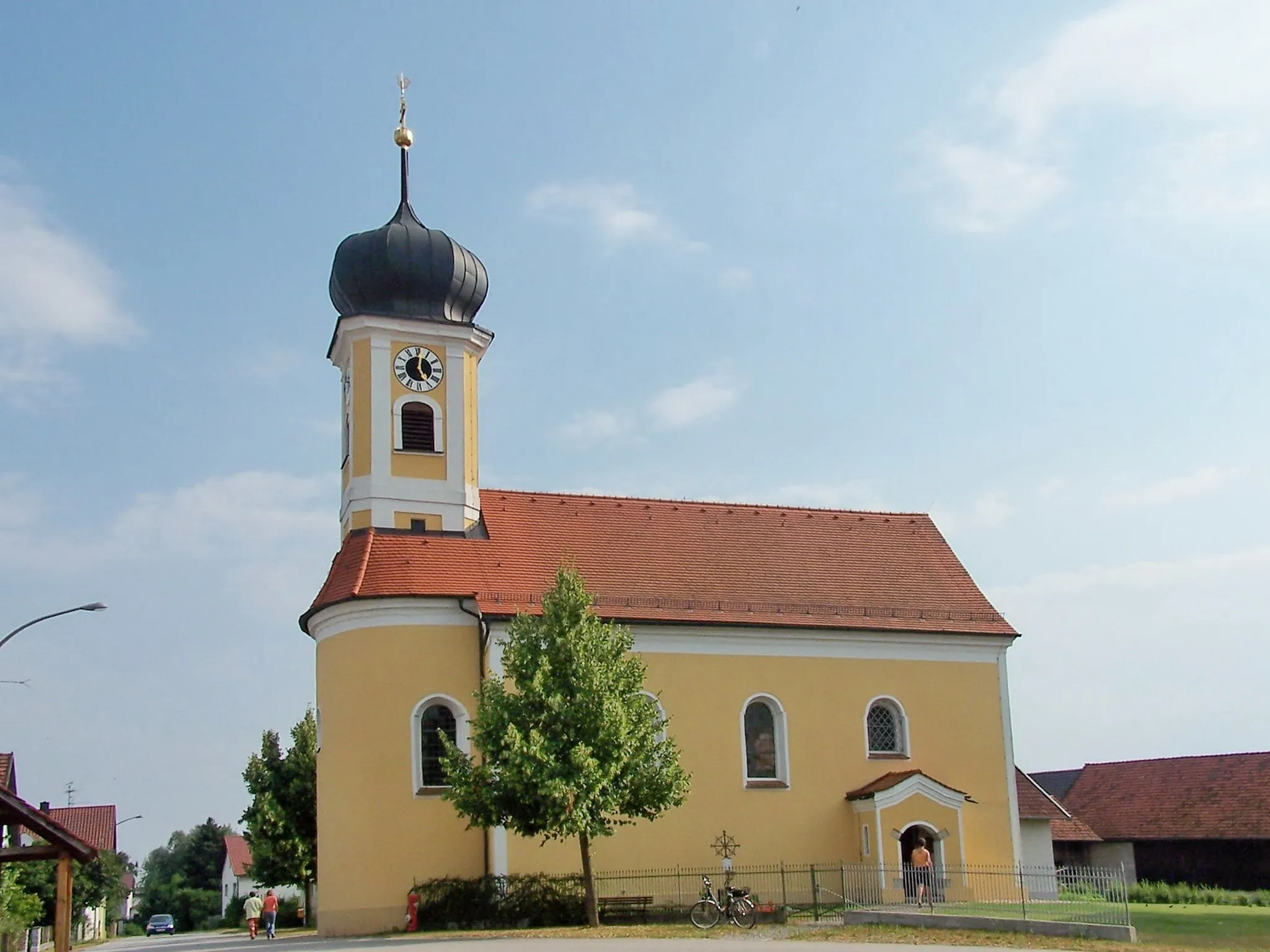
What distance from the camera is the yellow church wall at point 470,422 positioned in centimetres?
3297

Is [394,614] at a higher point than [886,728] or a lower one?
higher

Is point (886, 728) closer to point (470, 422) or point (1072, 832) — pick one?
point (1072, 832)

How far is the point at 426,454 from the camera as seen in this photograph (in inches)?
1280

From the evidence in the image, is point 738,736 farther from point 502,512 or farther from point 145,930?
point 145,930

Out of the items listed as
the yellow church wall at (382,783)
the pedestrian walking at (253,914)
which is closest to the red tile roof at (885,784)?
the yellow church wall at (382,783)

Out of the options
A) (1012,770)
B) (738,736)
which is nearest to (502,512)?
(738,736)

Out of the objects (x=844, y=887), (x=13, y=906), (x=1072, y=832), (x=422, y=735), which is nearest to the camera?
(x=13, y=906)

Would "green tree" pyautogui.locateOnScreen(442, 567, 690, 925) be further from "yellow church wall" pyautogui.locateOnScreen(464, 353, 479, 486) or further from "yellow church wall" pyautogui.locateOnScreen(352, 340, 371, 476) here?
"yellow church wall" pyautogui.locateOnScreen(352, 340, 371, 476)

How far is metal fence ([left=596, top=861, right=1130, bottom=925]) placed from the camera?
28.8m

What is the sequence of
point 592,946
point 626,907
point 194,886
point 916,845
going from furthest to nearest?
1. point 194,886
2. point 916,845
3. point 626,907
4. point 592,946

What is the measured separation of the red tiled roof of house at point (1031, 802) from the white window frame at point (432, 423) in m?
15.9

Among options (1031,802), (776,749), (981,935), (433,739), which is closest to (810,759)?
(776,749)

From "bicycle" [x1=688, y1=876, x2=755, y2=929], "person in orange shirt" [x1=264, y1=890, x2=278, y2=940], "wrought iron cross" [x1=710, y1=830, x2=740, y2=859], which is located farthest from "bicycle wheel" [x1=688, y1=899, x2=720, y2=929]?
"person in orange shirt" [x1=264, y1=890, x2=278, y2=940]

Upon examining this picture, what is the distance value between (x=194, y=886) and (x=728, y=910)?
82154 mm
